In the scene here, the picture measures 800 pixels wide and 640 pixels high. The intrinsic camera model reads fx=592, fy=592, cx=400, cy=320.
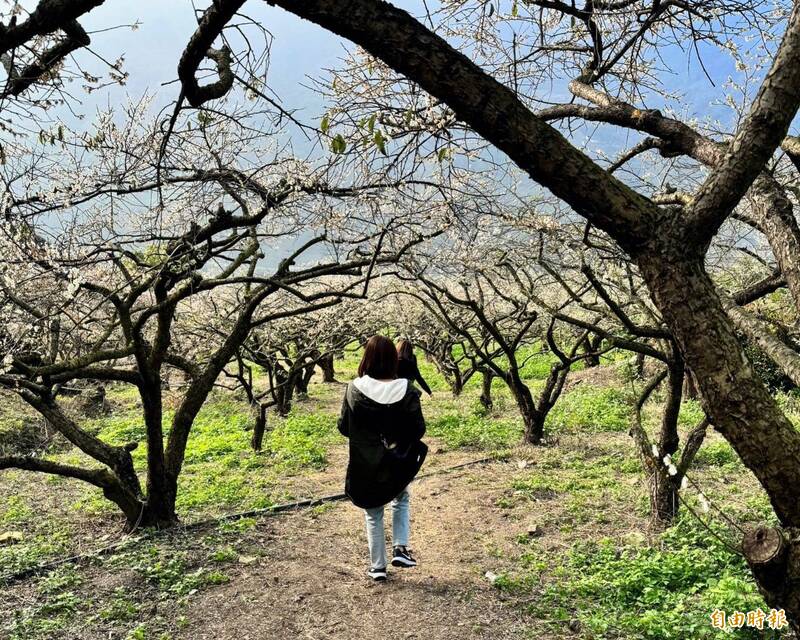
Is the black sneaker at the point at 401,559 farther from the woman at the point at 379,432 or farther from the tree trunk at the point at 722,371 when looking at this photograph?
the tree trunk at the point at 722,371

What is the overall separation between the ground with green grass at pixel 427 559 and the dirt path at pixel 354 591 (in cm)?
2

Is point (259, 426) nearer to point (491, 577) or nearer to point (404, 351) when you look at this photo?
point (404, 351)

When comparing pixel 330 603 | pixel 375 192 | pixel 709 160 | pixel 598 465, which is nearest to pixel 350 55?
pixel 375 192

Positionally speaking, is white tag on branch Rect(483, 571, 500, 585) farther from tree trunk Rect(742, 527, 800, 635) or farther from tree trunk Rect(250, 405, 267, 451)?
tree trunk Rect(250, 405, 267, 451)

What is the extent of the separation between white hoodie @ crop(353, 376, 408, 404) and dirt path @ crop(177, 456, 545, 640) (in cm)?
155

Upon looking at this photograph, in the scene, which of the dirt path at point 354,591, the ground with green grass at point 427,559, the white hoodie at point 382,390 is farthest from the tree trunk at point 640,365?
the white hoodie at point 382,390

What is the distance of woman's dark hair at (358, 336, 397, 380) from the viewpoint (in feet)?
15.1

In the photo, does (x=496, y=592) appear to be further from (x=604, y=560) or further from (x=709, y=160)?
(x=709, y=160)

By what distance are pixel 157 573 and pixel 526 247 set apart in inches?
268

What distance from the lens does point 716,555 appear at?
4547mm

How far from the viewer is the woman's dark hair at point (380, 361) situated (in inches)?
181

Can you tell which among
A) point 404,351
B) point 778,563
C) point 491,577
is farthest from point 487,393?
point 778,563

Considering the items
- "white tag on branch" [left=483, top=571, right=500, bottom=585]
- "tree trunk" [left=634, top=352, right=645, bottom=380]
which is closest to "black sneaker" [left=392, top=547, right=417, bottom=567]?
"white tag on branch" [left=483, top=571, right=500, bottom=585]

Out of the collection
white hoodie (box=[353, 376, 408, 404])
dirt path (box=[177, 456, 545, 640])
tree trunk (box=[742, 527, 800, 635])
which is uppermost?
white hoodie (box=[353, 376, 408, 404])
